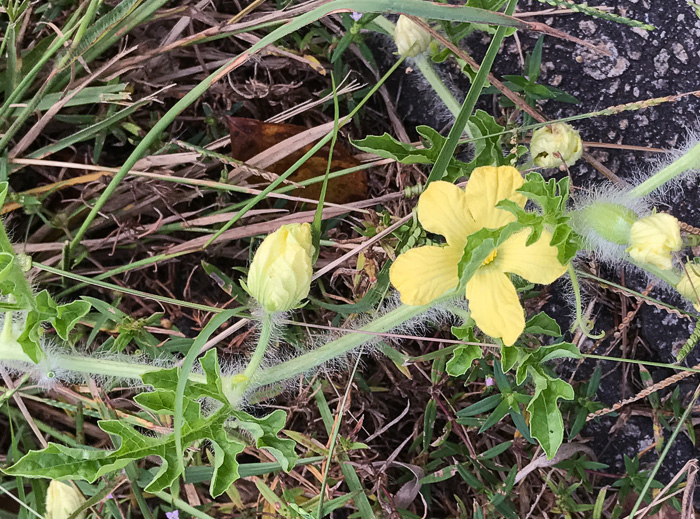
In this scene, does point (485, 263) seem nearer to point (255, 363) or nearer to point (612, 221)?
point (612, 221)

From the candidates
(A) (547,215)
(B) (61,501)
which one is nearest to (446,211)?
(A) (547,215)

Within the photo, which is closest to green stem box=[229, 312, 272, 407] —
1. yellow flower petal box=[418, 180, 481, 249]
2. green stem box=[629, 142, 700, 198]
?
yellow flower petal box=[418, 180, 481, 249]

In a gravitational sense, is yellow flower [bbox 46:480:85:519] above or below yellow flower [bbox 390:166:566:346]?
below

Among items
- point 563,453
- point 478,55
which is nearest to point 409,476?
point 563,453

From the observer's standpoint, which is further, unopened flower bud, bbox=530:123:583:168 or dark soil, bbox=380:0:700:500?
dark soil, bbox=380:0:700:500

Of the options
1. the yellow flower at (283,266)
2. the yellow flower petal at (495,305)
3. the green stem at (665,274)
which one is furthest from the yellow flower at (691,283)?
the yellow flower at (283,266)

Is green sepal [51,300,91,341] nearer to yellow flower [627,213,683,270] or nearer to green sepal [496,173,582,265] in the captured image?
green sepal [496,173,582,265]

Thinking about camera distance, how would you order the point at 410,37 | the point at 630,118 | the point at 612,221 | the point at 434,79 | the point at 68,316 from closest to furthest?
1. the point at 612,221
2. the point at 68,316
3. the point at 410,37
4. the point at 434,79
5. the point at 630,118

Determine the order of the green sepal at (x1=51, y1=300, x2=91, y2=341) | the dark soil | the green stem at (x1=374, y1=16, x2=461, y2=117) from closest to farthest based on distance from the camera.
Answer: the green sepal at (x1=51, y1=300, x2=91, y2=341) < the green stem at (x1=374, y1=16, x2=461, y2=117) < the dark soil
